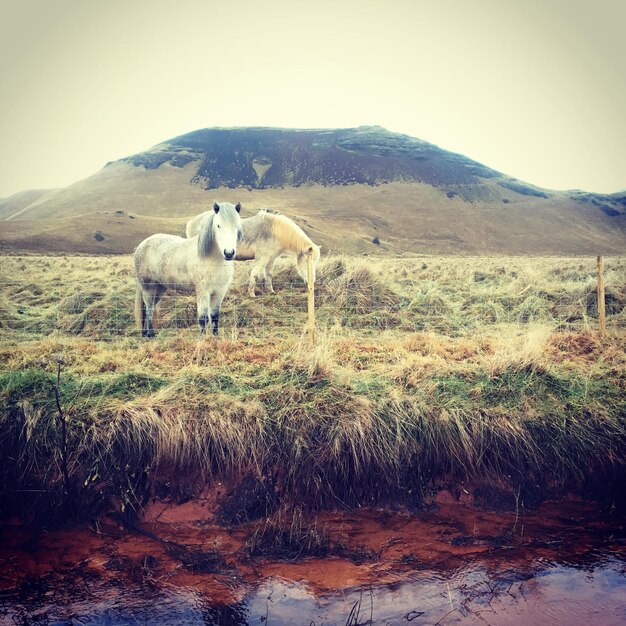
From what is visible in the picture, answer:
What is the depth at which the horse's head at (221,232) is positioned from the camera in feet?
22.5

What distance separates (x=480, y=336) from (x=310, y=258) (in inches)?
127

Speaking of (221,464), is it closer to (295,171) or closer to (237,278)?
(237,278)

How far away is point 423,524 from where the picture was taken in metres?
4.70

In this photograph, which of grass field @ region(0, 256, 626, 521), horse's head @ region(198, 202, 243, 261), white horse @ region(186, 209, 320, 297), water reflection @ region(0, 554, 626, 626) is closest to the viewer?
water reflection @ region(0, 554, 626, 626)

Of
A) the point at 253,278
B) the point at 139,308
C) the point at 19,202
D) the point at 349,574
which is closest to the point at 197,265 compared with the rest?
the point at 139,308

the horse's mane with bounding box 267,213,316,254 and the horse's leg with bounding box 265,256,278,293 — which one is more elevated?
the horse's mane with bounding box 267,213,316,254

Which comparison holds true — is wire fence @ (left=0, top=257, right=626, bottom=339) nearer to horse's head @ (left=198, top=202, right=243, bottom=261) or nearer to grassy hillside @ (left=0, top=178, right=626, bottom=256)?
horse's head @ (left=198, top=202, right=243, bottom=261)

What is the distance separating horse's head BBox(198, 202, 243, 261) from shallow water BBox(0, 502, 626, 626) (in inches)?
140

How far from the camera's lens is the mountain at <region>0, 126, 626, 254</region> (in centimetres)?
4872

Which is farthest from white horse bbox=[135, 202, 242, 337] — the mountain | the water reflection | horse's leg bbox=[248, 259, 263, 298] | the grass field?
the mountain

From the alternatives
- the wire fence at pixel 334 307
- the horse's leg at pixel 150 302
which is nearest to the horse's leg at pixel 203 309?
the wire fence at pixel 334 307

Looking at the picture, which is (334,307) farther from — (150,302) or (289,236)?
(150,302)

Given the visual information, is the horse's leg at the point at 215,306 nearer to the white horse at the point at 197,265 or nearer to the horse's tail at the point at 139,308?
the white horse at the point at 197,265

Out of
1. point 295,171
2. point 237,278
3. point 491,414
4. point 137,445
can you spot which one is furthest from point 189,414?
point 295,171
